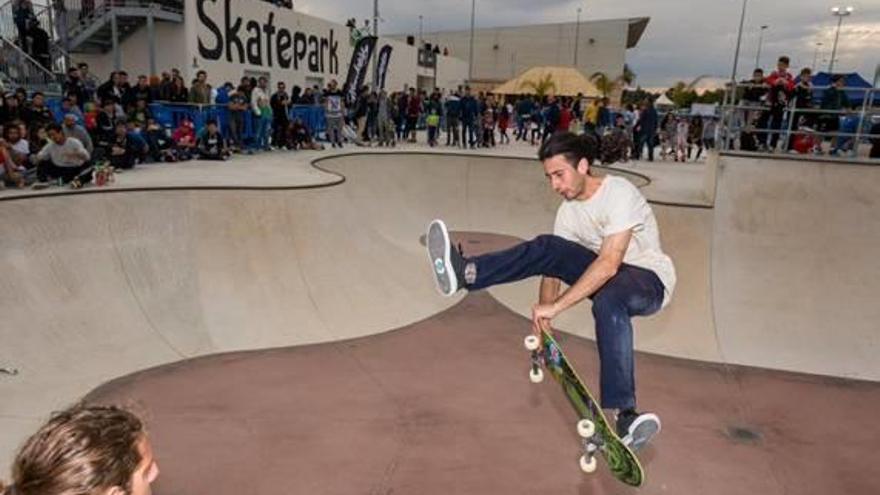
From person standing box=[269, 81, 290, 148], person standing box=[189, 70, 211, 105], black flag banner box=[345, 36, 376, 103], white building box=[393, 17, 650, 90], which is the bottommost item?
person standing box=[269, 81, 290, 148]

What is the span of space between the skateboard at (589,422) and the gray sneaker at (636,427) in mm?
53

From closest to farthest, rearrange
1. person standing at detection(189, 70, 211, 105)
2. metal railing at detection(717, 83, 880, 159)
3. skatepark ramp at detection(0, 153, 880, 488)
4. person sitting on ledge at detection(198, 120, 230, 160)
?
skatepark ramp at detection(0, 153, 880, 488), metal railing at detection(717, 83, 880, 159), person sitting on ledge at detection(198, 120, 230, 160), person standing at detection(189, 70, 211, 105)

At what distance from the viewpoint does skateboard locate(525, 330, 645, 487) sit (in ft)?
12.1

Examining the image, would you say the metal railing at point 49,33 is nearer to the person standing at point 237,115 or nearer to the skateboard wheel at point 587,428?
the person standing at point 237,115

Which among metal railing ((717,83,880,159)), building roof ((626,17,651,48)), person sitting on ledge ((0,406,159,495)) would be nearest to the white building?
building roof ((626,17,651,48))

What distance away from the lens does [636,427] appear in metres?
3.56

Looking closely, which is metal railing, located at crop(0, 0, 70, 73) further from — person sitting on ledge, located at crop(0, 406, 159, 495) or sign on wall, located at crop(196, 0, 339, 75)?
person sitting on ledge, located at crop(0, 406, 159, 495)

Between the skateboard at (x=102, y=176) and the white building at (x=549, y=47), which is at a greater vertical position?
the white building at (x=549, y=47)

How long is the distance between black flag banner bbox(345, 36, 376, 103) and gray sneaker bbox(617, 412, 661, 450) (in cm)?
2120

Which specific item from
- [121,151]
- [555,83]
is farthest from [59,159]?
[555,83]

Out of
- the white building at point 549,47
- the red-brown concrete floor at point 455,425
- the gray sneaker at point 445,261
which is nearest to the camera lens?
the gray sneaker at point 445,261

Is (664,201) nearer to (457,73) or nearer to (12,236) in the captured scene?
(12,236)

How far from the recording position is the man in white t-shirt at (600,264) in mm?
3453

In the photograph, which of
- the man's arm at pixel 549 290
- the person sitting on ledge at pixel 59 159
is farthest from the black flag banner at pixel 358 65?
the man's arm at pixel 549 290
